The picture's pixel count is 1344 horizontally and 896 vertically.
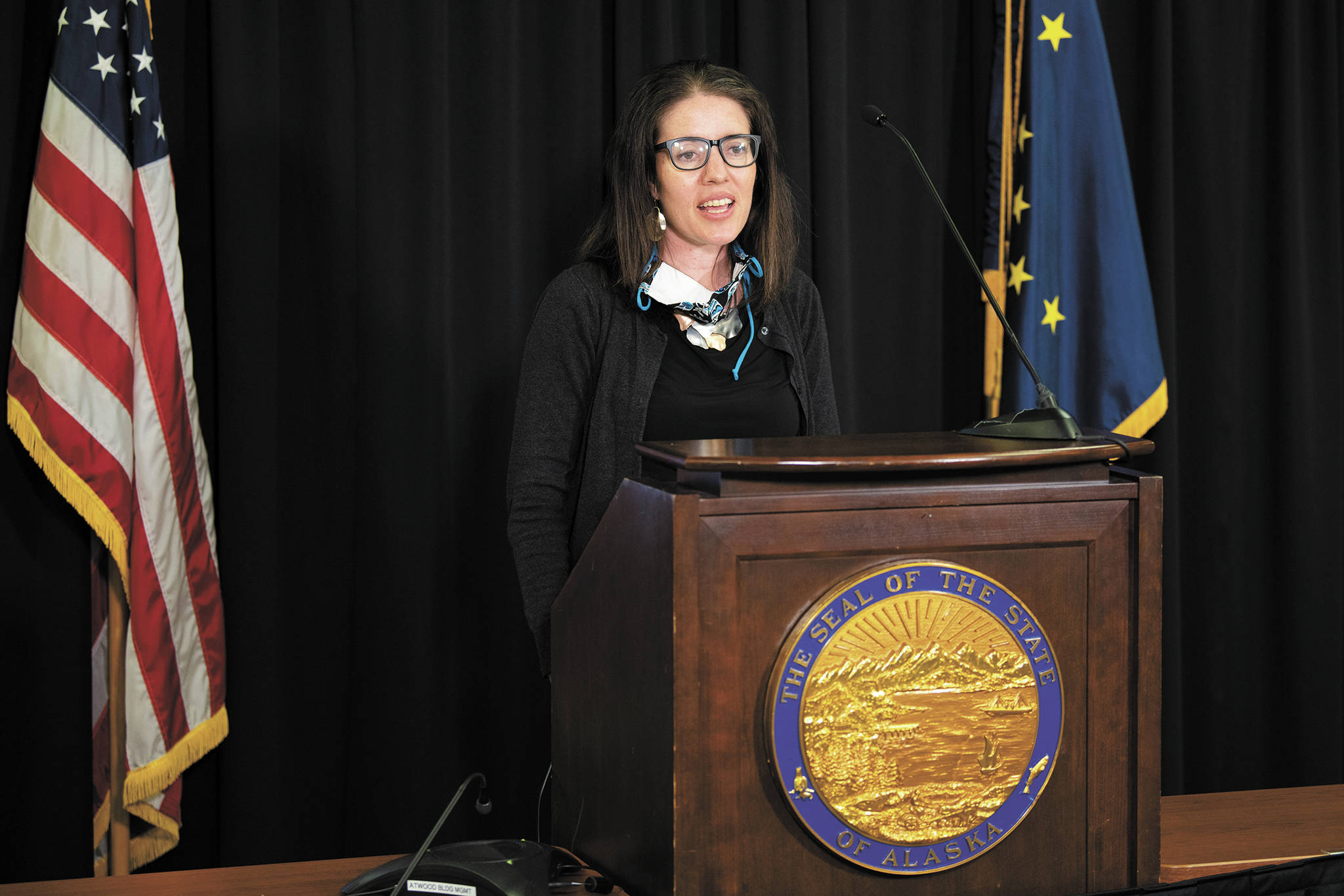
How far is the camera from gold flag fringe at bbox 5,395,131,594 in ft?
6.24

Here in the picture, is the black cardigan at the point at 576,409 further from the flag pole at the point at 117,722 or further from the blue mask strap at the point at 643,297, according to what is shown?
the flag pole at the point at 117,722

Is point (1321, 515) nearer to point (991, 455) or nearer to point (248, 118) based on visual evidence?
point (991, 455)

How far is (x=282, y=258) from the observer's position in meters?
2.18

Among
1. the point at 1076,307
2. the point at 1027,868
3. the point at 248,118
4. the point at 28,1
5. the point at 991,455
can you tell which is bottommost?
the point at 1027,868

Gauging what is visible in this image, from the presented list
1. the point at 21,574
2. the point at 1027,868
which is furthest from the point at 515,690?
the point at 1027,868

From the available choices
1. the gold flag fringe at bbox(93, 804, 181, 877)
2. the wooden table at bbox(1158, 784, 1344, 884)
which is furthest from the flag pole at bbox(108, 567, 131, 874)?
the wooden table at bbox(1158, 784, 1344, 884)

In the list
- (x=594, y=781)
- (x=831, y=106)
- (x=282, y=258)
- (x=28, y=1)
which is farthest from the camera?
(x=831, y=106)

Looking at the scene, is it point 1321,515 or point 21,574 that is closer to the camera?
point 21,574

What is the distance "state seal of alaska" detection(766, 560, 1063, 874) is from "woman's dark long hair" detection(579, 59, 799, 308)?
2.70 feet

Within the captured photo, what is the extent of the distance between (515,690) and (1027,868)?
1550 millimetres

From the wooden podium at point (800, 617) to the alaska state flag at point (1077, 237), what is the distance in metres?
1.58

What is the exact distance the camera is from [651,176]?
1584mm

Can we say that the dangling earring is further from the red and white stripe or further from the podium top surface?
the red and white stripe

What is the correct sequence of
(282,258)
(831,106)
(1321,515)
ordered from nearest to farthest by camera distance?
(282,258) → (831,106) → (1321,515)
